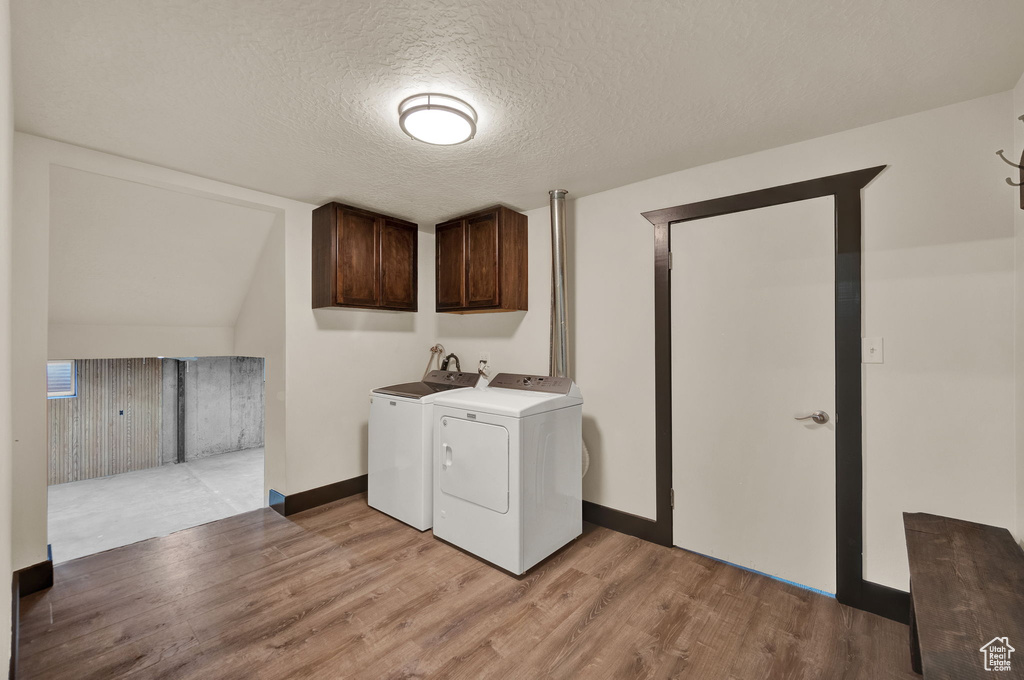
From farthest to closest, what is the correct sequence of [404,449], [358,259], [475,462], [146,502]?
1. [146,502]
2. [358,259]
3. [404,449]
4. [475,462]

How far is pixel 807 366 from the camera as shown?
2.13 meters

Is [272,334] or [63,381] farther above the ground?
[272,334]

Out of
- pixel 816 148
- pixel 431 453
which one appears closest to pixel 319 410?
pixel 431 453

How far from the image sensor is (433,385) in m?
3.37

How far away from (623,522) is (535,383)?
1073 millimetres

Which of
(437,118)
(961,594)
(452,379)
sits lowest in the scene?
(961,594)

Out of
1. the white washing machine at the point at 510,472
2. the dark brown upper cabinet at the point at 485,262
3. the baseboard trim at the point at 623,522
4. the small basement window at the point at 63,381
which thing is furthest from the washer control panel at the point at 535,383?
the small basement window at the point at 63,381

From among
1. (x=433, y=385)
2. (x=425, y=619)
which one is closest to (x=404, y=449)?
(x=433, y=385)

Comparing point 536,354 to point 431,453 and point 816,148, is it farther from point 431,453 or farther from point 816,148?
point 816,148

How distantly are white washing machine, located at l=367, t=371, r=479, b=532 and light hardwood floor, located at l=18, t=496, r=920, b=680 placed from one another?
0.32m

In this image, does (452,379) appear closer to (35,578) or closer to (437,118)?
(437,118)

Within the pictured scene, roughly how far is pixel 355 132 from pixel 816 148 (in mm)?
2285

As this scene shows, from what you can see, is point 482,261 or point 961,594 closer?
point 961,594

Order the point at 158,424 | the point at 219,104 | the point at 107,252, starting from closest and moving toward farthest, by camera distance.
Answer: the point at 219,104
the point at 107,252
the point at 158,424
